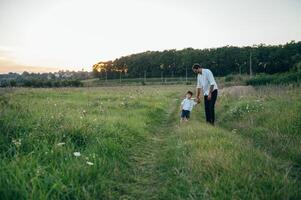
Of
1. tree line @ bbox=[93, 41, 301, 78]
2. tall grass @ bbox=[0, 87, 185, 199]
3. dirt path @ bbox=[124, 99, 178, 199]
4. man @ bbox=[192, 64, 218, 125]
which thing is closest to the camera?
tall grass @ bbox=[0, 87, 185, 199]

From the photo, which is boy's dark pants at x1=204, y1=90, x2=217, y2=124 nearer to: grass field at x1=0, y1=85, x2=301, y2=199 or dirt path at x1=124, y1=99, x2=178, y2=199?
grass field at x1=0, y1=85, x2=301, y2=199

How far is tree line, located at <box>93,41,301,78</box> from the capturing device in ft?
365

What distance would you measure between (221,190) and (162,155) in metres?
2.88

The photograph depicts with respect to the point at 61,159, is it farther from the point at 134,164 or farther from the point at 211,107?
the point at 211,107

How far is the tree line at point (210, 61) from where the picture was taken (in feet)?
365

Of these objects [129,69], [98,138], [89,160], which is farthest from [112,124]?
[129,69]

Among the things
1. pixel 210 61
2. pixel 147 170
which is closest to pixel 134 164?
pixel 147 170

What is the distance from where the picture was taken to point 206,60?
426 ft

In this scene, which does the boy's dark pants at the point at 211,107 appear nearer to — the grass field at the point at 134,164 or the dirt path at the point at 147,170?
the grass field at the point at 134,164

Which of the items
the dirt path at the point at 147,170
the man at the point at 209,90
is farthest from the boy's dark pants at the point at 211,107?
the dirt path at the point at 147,170

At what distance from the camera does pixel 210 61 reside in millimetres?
127812

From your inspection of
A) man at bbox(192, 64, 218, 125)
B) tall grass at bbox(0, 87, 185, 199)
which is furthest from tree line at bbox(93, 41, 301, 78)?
tall grass at bbox(0, 87, 185, 199)

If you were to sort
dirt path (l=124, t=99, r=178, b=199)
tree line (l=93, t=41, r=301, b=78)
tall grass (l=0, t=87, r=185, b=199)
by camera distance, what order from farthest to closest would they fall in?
tree line (l=93, t=41, r=301, b=78) < dirt path (l=124, t=99, r=178, b=199) < tall grass (l=0, t=87, r=185, b=199)

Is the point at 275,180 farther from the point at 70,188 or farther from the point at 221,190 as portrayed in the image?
the point at 70,188
